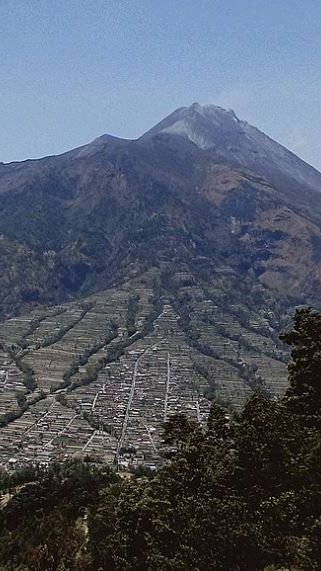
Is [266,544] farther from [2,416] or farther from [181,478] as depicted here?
[2,416]

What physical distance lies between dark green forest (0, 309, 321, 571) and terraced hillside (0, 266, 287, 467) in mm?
28765

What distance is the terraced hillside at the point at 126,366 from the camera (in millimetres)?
58062

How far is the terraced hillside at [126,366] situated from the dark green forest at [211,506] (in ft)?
94.4

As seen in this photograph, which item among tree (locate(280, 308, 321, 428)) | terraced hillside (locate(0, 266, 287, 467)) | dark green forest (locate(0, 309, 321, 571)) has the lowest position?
terraced hillside (locate(0, 266, 287, 467))

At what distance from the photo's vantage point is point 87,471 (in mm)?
23016

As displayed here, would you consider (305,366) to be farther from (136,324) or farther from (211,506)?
(136,324)

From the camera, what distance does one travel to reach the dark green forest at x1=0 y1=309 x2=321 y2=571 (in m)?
12.9

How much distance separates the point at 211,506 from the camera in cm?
1355

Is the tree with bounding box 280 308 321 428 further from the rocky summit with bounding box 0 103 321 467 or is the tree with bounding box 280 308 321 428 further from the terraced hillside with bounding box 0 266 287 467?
the terraced hillside with bounding box 0 266 287 467

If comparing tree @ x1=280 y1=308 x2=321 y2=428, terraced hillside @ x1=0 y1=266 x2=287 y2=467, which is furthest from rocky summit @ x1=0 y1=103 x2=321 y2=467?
tree @ x1=280 y1=308 x2=321 y2=428

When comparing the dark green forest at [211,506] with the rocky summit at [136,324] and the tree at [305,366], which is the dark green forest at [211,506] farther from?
the rocky summit at [136,324]

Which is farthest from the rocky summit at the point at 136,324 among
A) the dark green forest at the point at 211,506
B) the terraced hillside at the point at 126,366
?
the dark green forest at the point at 211,506

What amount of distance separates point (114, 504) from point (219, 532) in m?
4.00

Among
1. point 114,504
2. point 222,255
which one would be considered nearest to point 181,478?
point 114,504
